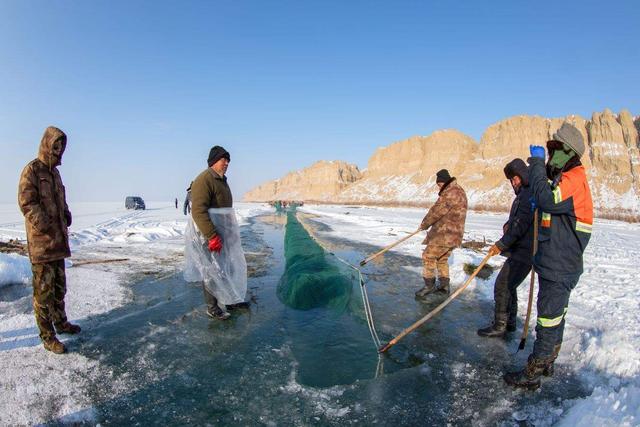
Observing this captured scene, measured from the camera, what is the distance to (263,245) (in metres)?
11.6

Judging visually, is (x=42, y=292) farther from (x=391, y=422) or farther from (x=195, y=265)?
(x=391, y=422)

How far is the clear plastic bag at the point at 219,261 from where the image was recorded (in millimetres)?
4344

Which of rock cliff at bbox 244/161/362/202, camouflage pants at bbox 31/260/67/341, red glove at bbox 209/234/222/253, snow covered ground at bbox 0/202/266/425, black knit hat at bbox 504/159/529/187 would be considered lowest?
snow covered ground at bbox 0/202/266/425

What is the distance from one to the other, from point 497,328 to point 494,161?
105526 millimetres

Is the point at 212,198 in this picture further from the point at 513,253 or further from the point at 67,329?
the point at 513,253

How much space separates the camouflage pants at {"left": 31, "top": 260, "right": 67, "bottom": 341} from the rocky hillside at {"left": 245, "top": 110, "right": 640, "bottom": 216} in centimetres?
6334

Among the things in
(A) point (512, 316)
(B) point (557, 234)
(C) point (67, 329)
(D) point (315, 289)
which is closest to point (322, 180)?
(D) point (315, 289)

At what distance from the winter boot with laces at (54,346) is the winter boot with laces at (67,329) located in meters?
0.35

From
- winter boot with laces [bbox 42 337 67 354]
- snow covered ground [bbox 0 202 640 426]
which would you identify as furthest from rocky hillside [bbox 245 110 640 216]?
winter boot with laces [bbox 42 337 67 354]

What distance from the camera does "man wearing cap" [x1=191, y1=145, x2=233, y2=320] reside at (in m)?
4.15

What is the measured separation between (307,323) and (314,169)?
175412 mm

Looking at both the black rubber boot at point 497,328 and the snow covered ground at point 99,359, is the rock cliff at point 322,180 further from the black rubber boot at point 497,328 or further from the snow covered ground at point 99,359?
the black rubber boot at point 497,328

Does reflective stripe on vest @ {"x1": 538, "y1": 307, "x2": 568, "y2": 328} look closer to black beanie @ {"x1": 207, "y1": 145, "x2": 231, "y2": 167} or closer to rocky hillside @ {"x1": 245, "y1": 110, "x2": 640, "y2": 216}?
black beanie @ {"x1": 207, "y1": 145, "x2": 231, "y2": 167}

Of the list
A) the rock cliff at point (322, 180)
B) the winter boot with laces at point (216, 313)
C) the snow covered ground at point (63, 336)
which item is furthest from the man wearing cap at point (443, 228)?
the rock cliff at point (322, 180)
